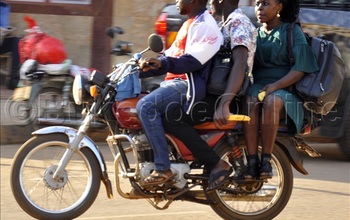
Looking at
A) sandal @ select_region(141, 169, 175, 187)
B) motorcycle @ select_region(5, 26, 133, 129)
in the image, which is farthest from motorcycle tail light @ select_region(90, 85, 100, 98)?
motorcycle @ select_region(5, 26, 133, 129)

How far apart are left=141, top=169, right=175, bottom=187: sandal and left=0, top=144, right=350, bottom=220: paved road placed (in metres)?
0.69

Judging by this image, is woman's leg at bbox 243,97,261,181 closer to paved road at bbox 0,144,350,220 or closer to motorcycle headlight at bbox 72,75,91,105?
paved road at bbox 0,144,350,220

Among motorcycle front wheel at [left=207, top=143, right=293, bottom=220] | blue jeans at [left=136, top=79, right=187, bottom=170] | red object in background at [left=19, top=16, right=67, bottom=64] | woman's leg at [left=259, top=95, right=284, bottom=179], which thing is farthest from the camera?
red object in background at [left=19, top=16, right=67, bottom=64]

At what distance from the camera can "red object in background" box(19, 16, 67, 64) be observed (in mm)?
10258

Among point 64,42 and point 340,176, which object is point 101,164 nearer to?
point 340,176

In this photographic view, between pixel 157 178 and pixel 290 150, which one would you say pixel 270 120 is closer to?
pixel 290 150

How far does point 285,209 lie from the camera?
6.73m

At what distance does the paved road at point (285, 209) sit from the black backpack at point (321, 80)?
108 centimetres

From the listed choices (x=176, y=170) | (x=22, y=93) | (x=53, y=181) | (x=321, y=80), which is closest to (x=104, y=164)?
(x=53, y=181)

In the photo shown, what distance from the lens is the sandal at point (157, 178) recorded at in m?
5.62

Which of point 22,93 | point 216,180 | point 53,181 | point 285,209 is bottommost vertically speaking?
point 22,93

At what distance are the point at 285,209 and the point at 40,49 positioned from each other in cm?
469

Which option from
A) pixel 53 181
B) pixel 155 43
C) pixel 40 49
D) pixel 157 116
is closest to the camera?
pixel 155 43

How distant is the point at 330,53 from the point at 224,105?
892mm
